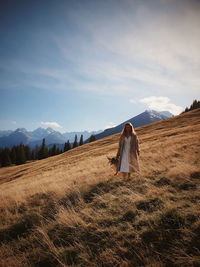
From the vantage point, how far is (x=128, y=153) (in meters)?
7.29

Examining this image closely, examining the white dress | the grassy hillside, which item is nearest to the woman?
the white dress

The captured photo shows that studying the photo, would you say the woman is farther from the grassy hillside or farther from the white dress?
the grassy hillside

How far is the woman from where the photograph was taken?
22.6ft

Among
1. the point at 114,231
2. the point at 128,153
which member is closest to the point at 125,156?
the point at 128,153

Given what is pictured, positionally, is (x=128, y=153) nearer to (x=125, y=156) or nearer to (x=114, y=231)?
(x=125, y=156)

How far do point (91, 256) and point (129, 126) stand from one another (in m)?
5.78

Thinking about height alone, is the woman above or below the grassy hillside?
above

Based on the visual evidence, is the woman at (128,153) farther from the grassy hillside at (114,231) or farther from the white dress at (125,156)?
the grassy hillside at (114,231)

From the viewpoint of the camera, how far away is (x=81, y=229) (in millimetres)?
3389

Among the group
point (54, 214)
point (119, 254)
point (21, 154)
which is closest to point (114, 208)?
point (119, 254)

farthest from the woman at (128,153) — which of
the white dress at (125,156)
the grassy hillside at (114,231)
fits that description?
the grassy hillside at (114,231)

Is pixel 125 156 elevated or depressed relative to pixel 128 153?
depressed

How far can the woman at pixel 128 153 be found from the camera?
271 inches

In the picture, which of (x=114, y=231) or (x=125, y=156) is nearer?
(x=114, y=231)
